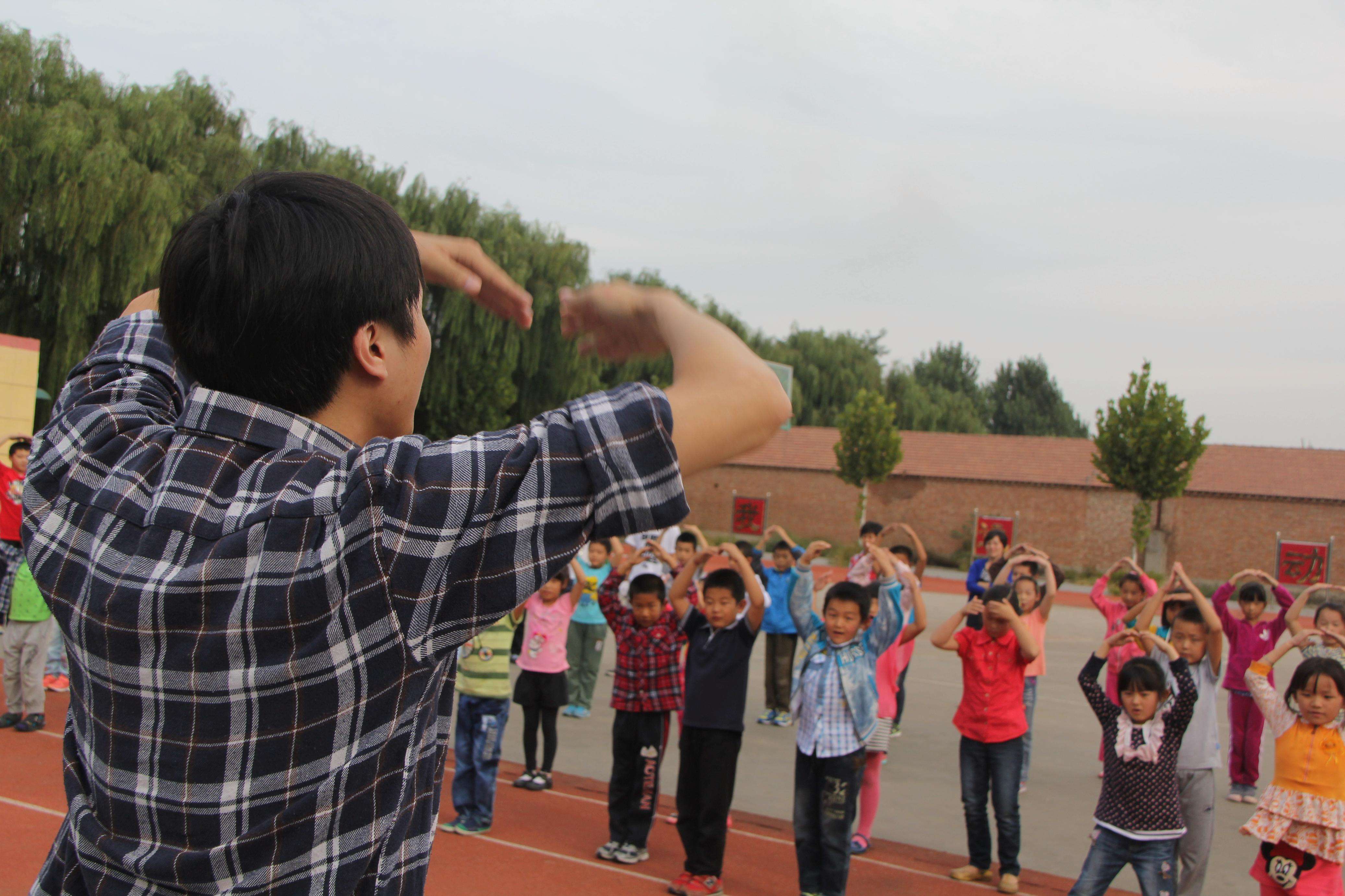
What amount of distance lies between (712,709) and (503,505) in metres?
5.39

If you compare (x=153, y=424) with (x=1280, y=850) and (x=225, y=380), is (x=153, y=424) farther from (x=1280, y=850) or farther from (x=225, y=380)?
(x=1280, y=850)

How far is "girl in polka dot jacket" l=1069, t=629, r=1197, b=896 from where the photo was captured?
16.9 feet

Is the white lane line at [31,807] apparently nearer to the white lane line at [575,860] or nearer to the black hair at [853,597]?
the white lane line at [575,860]

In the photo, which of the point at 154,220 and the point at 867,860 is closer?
the point at 867,860

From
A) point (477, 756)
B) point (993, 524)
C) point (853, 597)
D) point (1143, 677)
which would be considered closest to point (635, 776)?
point (477, 756)

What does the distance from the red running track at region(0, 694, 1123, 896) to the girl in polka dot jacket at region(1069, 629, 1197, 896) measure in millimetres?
1075

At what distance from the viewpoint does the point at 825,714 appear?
5.78 meters

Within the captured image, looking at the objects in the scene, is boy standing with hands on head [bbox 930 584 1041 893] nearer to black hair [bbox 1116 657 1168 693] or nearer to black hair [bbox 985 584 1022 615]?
black hair [bbox 985 584 1022 615]

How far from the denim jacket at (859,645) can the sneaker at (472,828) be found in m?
2.14

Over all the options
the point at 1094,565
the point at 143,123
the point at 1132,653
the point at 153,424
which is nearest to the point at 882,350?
the point at 1094,565

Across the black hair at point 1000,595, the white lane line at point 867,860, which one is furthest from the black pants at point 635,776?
the black hair at point 1000,595

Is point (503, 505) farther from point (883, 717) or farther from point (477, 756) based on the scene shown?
point (883, 717)

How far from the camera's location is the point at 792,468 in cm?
3978

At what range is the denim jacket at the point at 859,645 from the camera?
19.0ft
